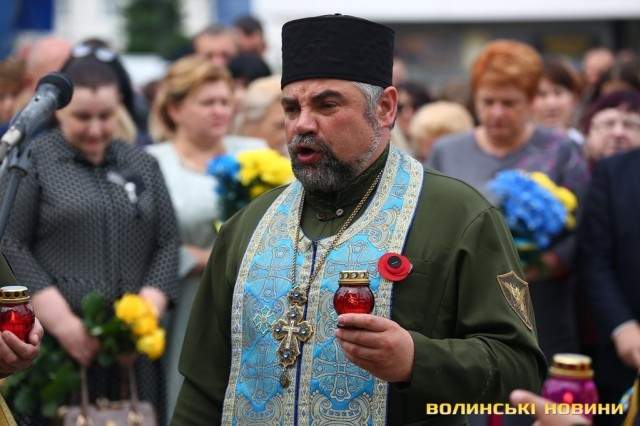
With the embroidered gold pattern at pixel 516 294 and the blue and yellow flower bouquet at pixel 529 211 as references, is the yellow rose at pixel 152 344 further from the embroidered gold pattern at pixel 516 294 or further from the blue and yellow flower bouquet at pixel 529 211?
the embroidered gold pattern at pixel 516 294

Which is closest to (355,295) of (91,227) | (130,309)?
(130,309)

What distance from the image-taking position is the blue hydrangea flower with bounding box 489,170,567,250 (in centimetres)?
700

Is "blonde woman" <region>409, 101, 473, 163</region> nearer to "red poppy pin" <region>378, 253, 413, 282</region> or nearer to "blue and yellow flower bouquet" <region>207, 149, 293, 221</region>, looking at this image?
"blue and yellow flower bouquet" <region>207, 149, 293, 221</region>

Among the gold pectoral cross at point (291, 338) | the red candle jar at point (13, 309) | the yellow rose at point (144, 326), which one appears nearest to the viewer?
the red candle jar at point (13, 309)

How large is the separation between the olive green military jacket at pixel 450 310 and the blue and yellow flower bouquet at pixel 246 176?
258cm

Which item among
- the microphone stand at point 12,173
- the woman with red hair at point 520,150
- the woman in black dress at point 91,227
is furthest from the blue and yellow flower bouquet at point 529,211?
the microphone stand at point 12,173

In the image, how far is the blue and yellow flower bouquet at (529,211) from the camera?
276 inches

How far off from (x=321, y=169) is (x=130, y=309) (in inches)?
92.4

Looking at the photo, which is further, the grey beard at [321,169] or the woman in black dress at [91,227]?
the woman in black dress at [91,227]

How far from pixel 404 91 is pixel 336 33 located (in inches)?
302

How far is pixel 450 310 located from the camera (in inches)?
167

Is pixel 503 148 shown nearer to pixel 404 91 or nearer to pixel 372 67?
pixel 372 67

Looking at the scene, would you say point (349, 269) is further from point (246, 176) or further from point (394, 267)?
point (246, 176)

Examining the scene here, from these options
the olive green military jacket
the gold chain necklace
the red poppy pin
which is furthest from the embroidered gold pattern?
the gold chain necklace
